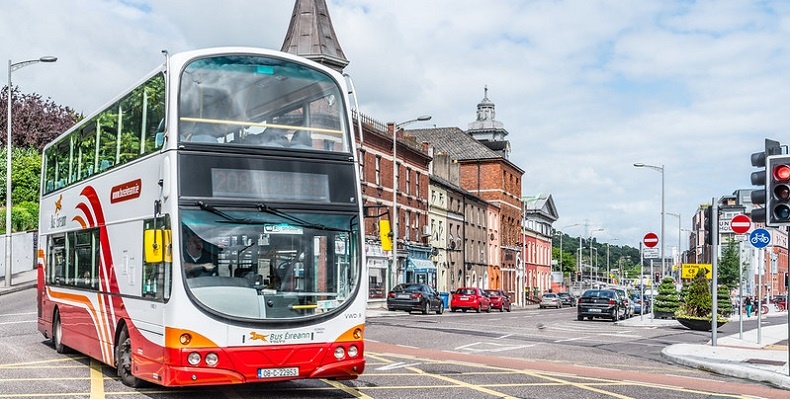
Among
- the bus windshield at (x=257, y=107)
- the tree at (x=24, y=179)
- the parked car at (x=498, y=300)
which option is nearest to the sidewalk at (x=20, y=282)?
the tree at (x=24, y=179)

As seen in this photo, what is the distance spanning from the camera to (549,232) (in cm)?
11681

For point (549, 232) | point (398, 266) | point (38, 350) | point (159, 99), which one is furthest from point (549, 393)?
point (549, 232)

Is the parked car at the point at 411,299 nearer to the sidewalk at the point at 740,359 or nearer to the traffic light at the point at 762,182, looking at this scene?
the sidewalk at the point at 740,359

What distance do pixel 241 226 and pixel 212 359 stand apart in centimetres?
155

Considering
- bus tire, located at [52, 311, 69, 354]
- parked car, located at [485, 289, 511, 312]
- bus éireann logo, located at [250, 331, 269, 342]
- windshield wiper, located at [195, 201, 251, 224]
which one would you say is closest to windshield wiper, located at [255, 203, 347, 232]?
windshield wiper, located at [195, 201, 251, 224]

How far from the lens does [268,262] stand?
408 inches

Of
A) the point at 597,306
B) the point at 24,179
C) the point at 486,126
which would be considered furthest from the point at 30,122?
the point at 486,126

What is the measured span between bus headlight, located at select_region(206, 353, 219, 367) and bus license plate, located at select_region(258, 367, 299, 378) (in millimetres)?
521

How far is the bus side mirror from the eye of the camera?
10211 mm

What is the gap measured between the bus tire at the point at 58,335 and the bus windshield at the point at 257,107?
7402mm

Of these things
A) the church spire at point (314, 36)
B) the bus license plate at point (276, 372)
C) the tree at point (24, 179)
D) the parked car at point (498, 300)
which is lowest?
the parked car at point (498, 300)

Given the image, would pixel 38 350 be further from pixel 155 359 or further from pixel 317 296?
pixel 317 296

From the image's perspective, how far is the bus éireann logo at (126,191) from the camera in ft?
38.3

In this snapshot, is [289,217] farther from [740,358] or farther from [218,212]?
[740,358]
